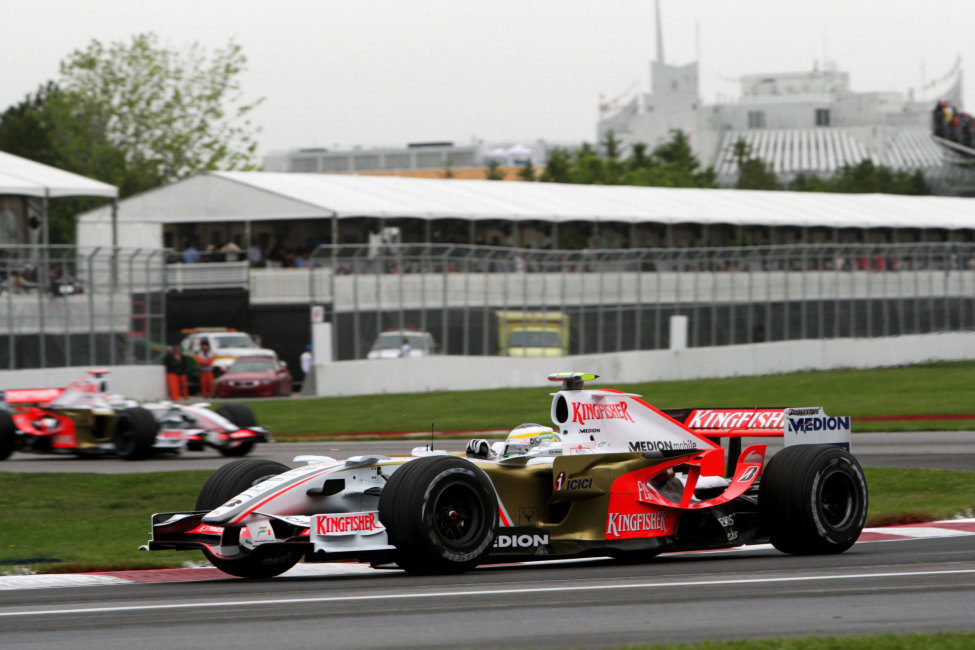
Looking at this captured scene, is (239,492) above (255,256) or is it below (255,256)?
below

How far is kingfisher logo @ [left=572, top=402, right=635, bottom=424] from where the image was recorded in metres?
9.73

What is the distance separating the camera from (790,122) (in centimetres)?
14338

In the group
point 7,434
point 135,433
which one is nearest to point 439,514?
point 135,433

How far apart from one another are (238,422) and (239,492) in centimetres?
1096

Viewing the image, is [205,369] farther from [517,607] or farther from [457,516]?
[517,607]

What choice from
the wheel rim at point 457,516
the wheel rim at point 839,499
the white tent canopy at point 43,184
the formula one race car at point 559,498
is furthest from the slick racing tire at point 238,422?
the white tent canopy at point 43,184

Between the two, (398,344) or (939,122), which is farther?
(939,122)

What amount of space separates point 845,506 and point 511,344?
25.6 m

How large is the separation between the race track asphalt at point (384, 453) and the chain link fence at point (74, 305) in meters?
9.11

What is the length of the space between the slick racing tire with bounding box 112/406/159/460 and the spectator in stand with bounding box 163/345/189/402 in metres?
13.2

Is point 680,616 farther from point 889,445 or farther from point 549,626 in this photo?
point 889,445

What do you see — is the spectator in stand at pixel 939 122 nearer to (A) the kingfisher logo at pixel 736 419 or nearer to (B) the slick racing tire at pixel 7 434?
(B) the slick racing tire at pixel 7 434

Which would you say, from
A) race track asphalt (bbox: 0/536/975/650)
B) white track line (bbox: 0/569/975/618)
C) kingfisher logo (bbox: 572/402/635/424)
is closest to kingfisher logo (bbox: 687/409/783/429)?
kingfisher logo (bbox: 572/402/635/424)

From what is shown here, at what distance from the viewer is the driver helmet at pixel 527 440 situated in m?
9.73
